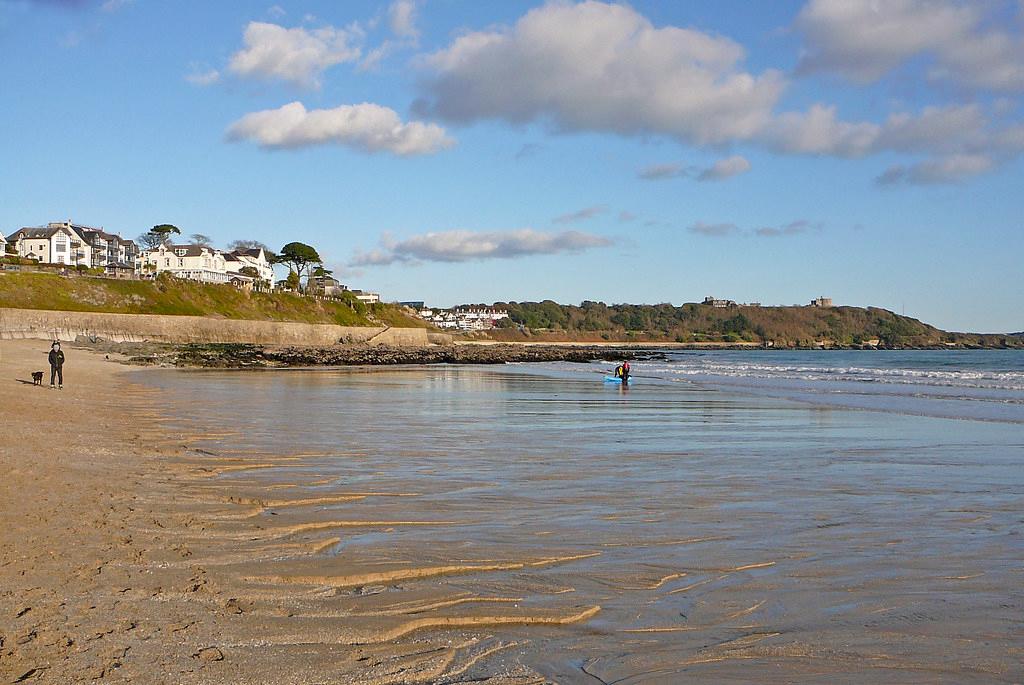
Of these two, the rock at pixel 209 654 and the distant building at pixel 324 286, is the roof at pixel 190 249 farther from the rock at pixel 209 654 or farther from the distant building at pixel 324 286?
the rock at pixel 209 654

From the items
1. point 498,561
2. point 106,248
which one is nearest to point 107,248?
point 106,248

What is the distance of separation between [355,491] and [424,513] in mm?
1480

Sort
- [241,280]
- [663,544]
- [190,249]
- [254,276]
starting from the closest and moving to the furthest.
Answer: [663,544]
[241,280]
[190,249]
[254,276]

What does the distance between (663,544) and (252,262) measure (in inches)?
5459

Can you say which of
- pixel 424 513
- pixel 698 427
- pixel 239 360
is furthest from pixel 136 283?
pixel 424 513

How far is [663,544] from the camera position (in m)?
7.41

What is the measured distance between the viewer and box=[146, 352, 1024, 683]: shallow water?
194 inches

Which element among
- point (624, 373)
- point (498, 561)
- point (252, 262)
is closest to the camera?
point (498, 561)

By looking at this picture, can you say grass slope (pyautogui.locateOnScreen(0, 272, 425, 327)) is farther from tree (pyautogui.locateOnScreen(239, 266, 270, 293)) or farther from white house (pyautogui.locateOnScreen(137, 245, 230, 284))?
white house (pyautogui.locateOnScreen(137, 245, 230, 284))

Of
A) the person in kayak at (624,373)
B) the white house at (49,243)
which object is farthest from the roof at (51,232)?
the person in kayak at (624,373)

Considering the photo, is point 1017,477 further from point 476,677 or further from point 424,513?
point 476,677

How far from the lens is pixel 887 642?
198 inches

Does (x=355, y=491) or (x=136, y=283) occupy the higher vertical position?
(x=136, y=283)

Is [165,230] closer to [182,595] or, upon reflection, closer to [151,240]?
[151,240]
